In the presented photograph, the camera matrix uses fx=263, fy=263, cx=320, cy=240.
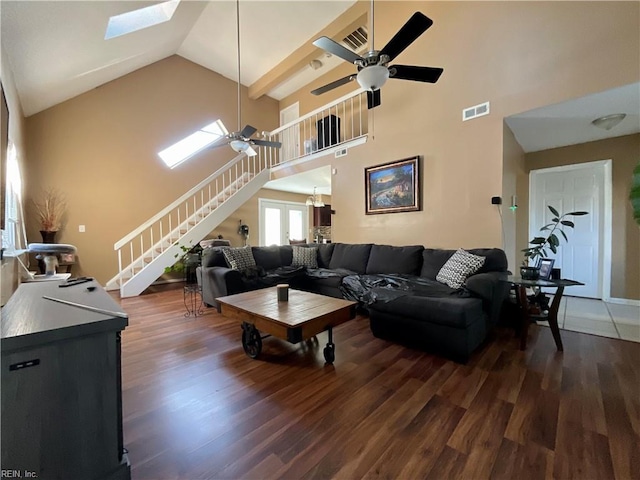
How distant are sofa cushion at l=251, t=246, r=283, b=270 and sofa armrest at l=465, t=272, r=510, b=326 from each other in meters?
2.98

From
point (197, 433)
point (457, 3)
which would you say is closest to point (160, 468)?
point (197, 433)

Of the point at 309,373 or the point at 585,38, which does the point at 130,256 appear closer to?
the point at 309,373

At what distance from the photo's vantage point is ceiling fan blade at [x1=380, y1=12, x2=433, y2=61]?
199cm

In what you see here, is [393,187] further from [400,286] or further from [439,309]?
[439,309]

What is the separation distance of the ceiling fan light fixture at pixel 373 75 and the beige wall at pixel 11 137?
2715 millimetres

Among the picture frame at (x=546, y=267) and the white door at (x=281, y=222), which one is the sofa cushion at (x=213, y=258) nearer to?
the white door at (x=281, y=222)

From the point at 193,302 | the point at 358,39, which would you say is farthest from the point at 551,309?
the point at 358,39

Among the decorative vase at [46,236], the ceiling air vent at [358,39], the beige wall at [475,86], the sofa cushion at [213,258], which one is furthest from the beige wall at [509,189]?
the decorative vase at [46,236]

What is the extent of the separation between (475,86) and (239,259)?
13.2ft

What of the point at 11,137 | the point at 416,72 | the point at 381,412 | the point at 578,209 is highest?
the point at 416,72

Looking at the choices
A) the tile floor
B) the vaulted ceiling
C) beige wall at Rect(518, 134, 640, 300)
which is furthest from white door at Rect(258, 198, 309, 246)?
beige wall at Rect(518, 134, 640, 300)

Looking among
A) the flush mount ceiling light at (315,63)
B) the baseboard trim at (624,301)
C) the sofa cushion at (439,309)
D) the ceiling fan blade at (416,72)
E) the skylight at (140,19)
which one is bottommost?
the baseboard trim at (624,301)

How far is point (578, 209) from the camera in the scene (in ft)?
14.0

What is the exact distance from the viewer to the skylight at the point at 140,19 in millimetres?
3378
